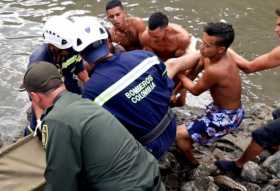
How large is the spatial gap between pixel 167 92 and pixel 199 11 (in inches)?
308

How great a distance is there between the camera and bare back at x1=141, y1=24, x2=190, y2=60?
20.9ft

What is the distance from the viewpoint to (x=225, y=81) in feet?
16.8

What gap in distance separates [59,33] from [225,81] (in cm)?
191

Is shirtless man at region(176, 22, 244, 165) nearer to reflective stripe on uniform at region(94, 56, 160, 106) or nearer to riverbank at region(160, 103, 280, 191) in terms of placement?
riverbank at region(160, 103, 280, 191)

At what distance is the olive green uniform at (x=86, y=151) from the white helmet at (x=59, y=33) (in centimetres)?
132

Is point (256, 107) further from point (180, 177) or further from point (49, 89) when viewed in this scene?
point (49, 89)

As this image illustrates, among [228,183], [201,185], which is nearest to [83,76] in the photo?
[201,185]

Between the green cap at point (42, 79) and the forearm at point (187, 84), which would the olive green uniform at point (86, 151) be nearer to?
the green cap at point (42, 79)

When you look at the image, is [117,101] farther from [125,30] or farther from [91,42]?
[125,30]

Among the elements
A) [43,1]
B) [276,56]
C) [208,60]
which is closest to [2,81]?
[43,1]

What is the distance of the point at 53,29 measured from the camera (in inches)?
178

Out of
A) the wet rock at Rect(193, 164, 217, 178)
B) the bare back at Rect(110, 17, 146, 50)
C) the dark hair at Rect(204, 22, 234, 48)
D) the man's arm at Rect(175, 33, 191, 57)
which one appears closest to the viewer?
the dark hair at Rect(204, 22, 234, 48)

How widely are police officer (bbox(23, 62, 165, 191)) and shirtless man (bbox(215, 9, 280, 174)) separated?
229 cm

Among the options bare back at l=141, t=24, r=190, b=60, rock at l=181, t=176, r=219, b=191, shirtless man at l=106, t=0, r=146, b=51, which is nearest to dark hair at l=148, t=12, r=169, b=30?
bare back at l=141, t=24, r=190, b=60
